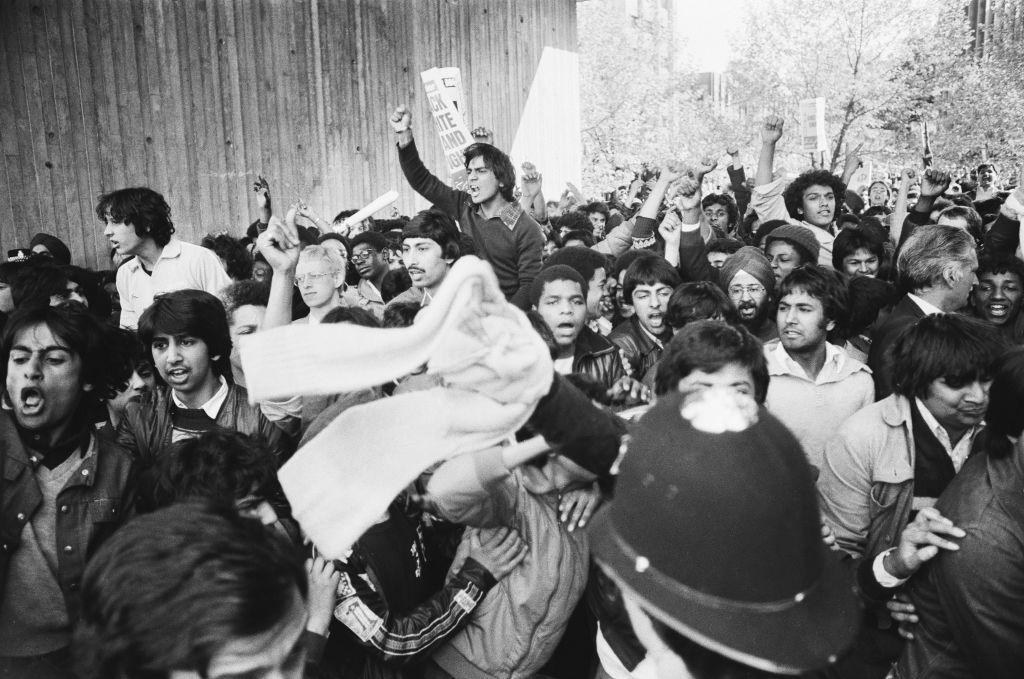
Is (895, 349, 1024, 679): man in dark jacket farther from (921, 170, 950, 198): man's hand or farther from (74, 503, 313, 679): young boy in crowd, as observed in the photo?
(921, 170, 950, 198): man's hand

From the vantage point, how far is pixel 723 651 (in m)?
1.13

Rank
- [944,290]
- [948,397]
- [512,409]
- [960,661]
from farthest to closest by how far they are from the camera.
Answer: [944,290], [948,397], [960,661], [512,409]

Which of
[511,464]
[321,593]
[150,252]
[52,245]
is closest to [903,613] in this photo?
[511,464]

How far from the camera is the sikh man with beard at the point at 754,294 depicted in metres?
4.34

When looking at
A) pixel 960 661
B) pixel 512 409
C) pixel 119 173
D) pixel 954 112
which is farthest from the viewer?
pixel 954 112

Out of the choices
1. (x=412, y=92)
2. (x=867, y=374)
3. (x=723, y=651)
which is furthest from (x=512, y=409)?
(x=412, y=92)

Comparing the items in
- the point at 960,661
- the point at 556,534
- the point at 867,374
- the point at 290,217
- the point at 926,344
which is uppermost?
the point at 290,217

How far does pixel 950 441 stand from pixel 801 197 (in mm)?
4385

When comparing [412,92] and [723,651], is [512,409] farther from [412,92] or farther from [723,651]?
[412,92]

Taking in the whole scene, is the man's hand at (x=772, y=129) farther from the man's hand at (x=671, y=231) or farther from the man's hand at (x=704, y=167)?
the man's hand at (x=671, y=231)

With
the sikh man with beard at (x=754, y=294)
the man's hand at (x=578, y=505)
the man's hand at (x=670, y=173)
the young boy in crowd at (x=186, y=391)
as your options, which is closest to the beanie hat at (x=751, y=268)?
the sikh man with beard at (x=754, y=294)

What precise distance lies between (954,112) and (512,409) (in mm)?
24069

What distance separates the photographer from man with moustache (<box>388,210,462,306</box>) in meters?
4.68

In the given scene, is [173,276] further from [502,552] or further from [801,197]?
[801,197]
